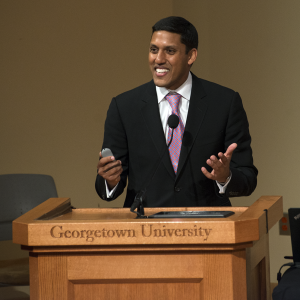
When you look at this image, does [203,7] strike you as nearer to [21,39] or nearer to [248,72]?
[248,72]

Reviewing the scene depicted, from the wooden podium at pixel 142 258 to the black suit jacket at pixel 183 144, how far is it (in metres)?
0.61

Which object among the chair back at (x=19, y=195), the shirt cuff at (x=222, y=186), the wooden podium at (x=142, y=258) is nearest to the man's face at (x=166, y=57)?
the shirt cuff at (x=222, y=186)

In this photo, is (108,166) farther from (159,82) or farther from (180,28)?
(180,28)

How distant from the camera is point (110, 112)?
2.16 m

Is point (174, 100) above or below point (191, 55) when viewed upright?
below

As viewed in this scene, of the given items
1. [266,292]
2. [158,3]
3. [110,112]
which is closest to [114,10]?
[158,3]

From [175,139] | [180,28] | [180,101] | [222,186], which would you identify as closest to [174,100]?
[180,101]

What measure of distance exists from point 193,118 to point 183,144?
148 mm

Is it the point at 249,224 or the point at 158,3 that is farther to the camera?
the point at 158,3

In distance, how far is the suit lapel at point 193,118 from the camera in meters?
1.90

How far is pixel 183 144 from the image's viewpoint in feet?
6.27

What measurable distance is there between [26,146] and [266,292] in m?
3.09

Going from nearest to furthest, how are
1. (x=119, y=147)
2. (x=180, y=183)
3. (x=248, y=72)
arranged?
1. (x=180, y=183)
2. (x=119, y=147)
3. (x=248, y=72)

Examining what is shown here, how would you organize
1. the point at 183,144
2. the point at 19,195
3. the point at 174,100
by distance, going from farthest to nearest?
the point at 19,195
the point at 174,100
the point at 183,144
